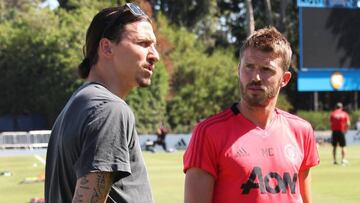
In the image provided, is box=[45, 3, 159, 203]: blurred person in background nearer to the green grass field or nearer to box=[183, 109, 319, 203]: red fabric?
box=[183, 109, 319, 203]: red fabric

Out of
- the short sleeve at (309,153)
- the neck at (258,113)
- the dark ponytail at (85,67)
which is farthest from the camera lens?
the short sleeve at (309,153)

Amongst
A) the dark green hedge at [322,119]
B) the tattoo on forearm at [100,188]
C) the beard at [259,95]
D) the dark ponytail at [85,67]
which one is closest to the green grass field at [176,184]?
the beard at [259,95]

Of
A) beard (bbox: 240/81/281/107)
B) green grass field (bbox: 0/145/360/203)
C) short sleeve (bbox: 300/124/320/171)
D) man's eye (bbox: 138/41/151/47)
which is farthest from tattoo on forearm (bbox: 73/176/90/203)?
green grass field (bbox: 0/145/360/203)

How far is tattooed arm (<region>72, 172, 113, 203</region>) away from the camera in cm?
291

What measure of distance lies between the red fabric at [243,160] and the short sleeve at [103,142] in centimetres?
108

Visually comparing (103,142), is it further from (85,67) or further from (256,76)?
(256,76)

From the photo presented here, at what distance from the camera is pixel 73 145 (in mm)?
2979

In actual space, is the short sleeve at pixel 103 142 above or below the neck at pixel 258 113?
above

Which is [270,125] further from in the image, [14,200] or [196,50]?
[196,50]

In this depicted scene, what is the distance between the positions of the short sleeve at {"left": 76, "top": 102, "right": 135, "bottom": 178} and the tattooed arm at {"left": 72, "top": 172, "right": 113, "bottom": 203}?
0.08 feet

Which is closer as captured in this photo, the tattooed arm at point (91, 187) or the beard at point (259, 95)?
the tattooed arm at point (91, 187)

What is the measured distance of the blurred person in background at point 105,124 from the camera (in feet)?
9.59

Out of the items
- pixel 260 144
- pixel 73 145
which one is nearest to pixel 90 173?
pixel 73 145

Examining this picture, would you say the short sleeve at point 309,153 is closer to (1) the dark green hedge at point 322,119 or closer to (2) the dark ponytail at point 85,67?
(2) the dark ponytail at point 85,67
